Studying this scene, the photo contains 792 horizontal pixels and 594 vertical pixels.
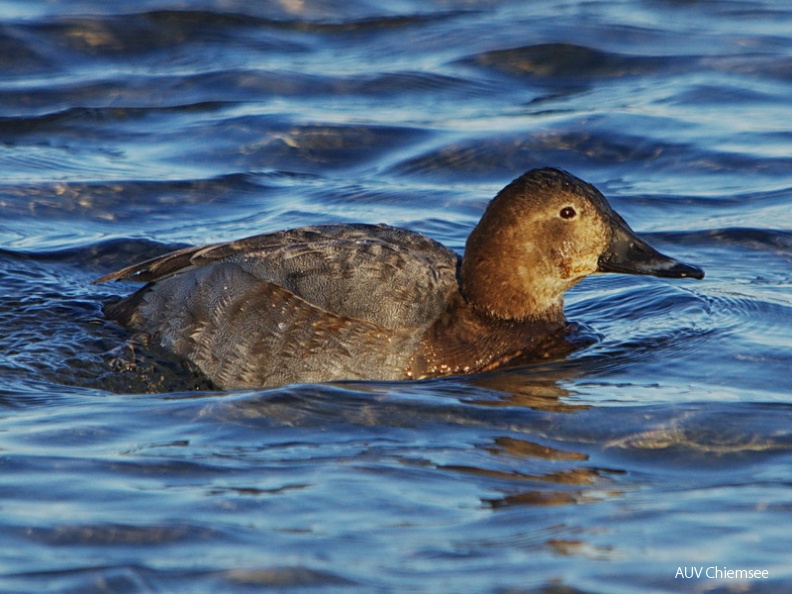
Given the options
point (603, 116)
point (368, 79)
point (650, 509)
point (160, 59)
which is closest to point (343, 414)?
point (650, 509)

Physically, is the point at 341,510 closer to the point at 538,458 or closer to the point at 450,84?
the point at 538,458

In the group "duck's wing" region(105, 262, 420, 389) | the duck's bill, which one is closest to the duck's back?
"duck's wing" region(105, 262, 420, 389)

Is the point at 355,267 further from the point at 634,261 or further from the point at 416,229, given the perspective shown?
the point at 416,229

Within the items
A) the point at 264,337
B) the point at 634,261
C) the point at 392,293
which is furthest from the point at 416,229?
the point at 264,337

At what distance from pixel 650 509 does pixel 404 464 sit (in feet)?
3.07

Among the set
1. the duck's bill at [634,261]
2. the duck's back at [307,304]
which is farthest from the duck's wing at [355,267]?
the duck's bill at [634,261]

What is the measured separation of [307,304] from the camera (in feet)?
20.5

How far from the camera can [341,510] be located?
15.0 ft

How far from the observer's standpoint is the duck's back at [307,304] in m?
6.14

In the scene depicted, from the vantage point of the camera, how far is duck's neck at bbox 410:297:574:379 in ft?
20.4

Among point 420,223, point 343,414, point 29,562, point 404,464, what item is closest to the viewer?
point 29,562

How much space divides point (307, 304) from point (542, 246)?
1171 mm

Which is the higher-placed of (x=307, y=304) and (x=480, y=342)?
(x=307, y=304)

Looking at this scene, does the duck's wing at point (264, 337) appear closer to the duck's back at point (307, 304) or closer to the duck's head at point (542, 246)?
the duck's back at point (307, 304)
